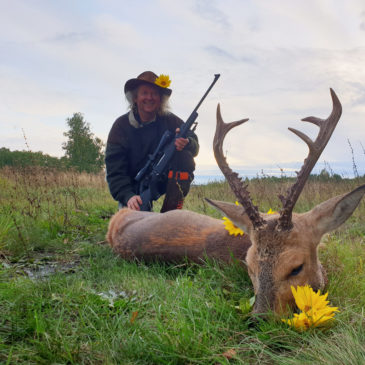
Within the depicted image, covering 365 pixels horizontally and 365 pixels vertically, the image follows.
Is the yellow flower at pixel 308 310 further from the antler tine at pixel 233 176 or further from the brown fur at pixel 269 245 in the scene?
the antler tine at pixel 233 176

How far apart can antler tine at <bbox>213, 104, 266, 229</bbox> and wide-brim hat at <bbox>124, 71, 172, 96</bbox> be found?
395 cm

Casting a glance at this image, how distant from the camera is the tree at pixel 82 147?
39.8m

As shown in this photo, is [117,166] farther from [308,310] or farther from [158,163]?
[308,310]

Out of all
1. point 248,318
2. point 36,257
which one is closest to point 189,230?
point 248,318

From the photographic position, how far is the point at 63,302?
3027mm

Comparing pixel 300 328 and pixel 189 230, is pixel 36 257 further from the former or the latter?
pixel 300 328

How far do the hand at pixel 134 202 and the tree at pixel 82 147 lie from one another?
110ft

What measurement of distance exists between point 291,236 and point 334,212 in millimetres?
373

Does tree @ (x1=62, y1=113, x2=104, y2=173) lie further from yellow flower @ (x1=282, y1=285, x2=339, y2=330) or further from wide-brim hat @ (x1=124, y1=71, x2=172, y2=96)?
yellow flower @ (x1=282, y1=285, x2=339, y2=330)

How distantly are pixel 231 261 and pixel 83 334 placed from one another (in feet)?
4.77

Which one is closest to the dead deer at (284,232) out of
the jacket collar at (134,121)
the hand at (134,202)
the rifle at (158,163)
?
the hand at (134,202)

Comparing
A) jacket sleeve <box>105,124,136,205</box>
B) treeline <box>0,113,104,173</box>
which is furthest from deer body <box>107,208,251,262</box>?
treeline <box>0,113,104,173</box>

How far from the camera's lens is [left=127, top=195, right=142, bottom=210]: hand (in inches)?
237

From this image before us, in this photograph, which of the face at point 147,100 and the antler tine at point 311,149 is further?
the face at point 147,100
